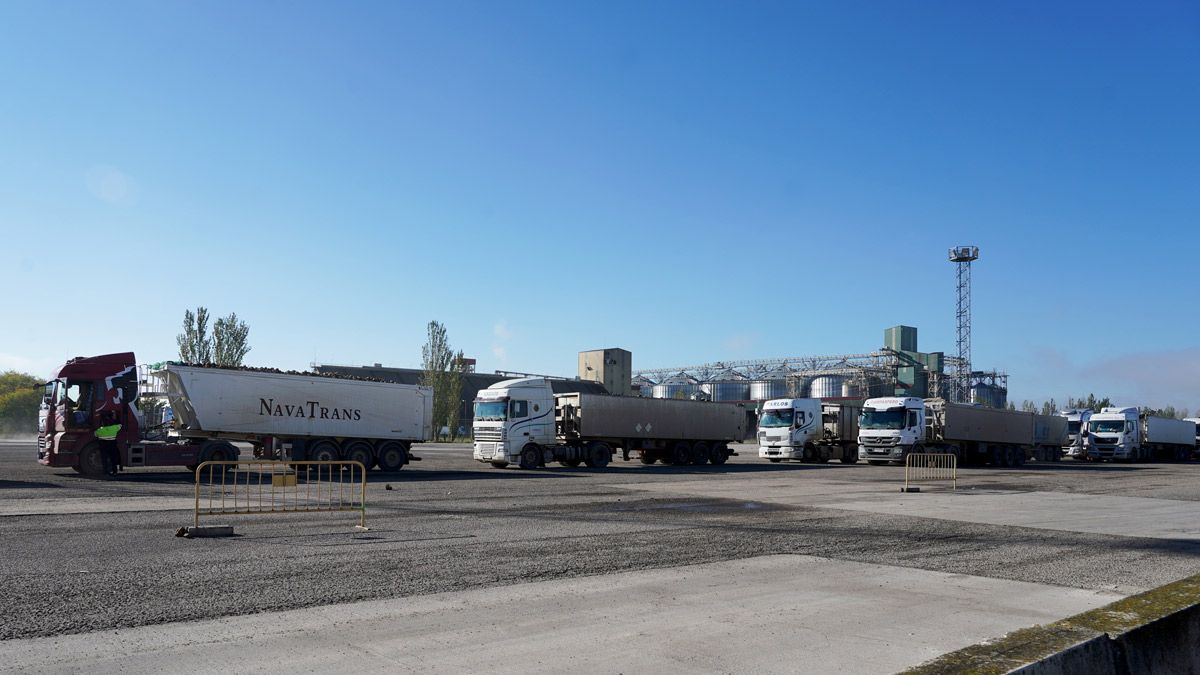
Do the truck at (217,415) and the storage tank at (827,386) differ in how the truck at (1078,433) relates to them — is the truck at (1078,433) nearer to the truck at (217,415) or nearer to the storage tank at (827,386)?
the storage tank at (827,386)

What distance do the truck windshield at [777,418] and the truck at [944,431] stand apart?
3439 mm

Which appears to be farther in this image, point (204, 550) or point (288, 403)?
point (288, 403)

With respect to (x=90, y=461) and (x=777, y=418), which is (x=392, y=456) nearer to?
(x=90, y=461)

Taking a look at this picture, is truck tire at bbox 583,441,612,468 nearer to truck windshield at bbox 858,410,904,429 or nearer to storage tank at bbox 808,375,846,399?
truck windshield at bbox 858,410,904,429

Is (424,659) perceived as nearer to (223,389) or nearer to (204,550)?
(204,550)

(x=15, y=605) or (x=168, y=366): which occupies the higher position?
(x=168, y=366)

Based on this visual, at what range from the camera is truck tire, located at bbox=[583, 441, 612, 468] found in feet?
112

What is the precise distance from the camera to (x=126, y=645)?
6.03 m

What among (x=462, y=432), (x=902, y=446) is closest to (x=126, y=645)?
(x=902, y=446)

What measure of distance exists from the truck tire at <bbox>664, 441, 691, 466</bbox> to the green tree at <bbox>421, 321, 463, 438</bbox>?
4061 cm

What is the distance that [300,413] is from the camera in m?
27.4

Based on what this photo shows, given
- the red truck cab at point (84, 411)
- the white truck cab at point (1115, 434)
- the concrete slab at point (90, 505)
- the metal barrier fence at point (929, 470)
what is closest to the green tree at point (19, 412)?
the red truck cab at point (84, 411)

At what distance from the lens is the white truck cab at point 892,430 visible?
39.3 meters

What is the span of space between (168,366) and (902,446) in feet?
100
